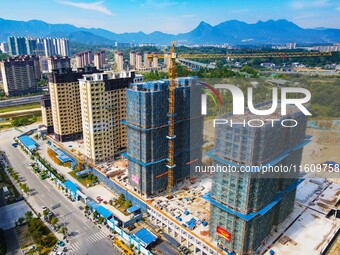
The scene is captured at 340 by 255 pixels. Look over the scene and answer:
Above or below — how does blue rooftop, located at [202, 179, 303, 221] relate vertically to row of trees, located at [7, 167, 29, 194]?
above

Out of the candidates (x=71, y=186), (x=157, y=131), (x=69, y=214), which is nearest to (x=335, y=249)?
(x=157, y=131)

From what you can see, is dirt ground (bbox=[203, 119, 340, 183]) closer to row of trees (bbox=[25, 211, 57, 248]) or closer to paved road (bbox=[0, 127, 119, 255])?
paved road (bbox=[0, 127, 119, 255])

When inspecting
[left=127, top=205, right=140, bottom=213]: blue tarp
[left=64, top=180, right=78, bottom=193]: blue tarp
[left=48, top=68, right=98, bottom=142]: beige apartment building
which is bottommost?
[left=127, top=205, right=140, bottom=213]: blue tarp

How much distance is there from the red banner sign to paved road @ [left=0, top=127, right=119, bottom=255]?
701 cm

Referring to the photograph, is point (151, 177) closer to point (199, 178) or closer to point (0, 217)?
point (199, 178)

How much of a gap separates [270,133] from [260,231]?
6.21 meters

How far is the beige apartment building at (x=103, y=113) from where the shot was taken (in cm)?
2608

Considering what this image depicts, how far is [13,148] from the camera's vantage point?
114 ft

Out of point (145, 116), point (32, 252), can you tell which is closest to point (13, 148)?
point (32, 252)

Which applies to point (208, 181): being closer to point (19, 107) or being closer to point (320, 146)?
point (320, 146)

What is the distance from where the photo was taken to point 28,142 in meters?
34.7

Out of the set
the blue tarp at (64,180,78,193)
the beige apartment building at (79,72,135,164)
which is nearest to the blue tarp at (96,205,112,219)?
the blue tarp at (64,180,78,193)

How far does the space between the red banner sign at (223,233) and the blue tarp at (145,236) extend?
14.7 feet

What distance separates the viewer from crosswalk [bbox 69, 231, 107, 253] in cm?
1810
